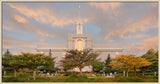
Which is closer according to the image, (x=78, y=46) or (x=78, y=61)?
(x=78, y=61)

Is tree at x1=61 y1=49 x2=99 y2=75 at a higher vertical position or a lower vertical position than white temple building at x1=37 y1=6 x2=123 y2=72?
lower

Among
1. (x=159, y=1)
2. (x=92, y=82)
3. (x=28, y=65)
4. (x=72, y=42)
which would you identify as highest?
(x=159, y=1)

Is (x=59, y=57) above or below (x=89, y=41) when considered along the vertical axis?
below

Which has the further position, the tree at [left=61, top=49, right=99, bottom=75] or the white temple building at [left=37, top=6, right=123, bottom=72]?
the white temple building at [left=37, top=6, right=123, bottom=72]

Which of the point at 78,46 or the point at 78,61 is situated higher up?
the point at 78,46

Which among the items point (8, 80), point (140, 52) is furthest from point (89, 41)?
point (8, 80)

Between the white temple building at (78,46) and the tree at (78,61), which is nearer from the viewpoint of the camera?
the tree at (78,61)

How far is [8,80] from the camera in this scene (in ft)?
49.4

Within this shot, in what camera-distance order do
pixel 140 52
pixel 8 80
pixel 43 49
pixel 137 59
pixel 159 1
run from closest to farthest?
pixel 159 1, pixel 8 80, pixel 137 59, pixel 140 52, pixel 43 49

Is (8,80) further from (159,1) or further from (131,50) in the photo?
(131,50)

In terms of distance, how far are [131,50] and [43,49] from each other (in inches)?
1043

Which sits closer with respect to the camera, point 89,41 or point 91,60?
point 91,60

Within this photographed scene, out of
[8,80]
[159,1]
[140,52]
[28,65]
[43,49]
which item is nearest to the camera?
[159,1]

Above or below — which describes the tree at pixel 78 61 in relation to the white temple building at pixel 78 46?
below
